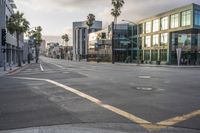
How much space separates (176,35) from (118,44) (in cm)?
3438

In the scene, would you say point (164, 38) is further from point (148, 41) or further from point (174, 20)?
point (148, 41)

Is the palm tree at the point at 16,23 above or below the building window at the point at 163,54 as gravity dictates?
above

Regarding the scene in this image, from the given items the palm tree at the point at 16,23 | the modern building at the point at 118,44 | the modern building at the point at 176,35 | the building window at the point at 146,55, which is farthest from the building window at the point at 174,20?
the palm tree at the point at 16,23

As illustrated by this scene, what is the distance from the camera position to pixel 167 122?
879 centimetres

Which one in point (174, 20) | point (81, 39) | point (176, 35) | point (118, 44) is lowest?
point (118, 44)

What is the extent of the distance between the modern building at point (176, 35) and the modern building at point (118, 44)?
12.2m

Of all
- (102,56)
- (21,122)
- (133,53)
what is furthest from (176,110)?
(102,56)

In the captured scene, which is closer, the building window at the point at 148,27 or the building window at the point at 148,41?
the building window at the point at 148,41

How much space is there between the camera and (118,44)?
107 meters

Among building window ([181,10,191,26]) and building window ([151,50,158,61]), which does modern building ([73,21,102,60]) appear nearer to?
building window ([151,50,158,61])

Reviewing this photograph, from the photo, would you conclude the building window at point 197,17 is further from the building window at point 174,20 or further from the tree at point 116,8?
the tree at point 116,8

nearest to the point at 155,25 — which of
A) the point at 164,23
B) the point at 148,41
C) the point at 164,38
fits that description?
the point at 164,23

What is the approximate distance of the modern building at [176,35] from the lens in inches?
2744

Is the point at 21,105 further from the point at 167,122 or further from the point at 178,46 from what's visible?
the point at 178,46
